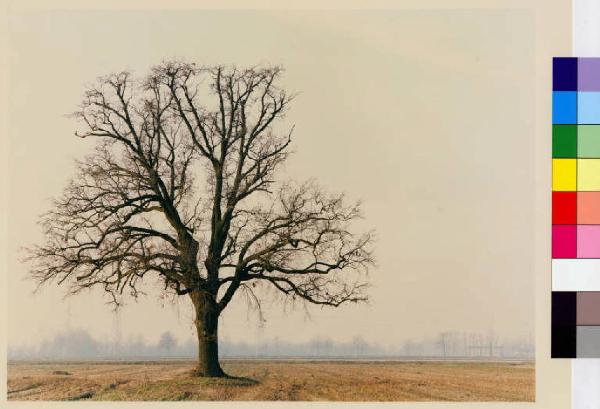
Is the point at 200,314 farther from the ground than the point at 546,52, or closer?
closer

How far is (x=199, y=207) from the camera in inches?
253

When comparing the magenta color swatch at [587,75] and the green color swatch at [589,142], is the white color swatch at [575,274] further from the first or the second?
the magenta color swatch at [587,75]

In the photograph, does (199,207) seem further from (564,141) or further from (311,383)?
(564,141)

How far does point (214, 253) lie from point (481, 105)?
248 centimetres

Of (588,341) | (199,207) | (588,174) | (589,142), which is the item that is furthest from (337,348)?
(589,142)

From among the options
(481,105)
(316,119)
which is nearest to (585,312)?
(481,105)

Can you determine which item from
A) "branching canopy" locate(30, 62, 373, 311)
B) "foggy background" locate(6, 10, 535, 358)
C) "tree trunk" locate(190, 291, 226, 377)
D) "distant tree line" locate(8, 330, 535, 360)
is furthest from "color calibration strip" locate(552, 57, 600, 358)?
"tree trunk" locate(190, 291, 226, 377)

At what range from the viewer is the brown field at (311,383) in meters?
6.29

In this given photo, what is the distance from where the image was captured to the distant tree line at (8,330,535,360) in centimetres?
630

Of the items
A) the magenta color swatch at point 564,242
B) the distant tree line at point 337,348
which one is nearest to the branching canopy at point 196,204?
the distant tree line at point 337,348

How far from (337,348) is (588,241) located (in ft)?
7.15

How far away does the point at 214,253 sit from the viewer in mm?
6371
